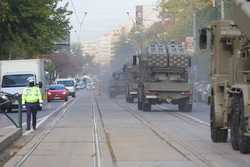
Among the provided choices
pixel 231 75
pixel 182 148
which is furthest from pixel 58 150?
pixel 231 75

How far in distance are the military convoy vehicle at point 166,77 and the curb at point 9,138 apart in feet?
57.1

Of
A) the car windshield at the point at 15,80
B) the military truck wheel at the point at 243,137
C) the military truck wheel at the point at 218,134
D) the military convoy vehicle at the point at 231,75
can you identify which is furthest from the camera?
the car windshield at the point at 15,80

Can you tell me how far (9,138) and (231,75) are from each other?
19.2 ft

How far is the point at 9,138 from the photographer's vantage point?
20.4m

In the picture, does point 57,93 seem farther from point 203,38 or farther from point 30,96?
point 203,38

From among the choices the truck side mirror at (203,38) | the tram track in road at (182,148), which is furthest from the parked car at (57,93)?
the truck side mirror at (203,38)

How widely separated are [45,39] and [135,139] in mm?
21552

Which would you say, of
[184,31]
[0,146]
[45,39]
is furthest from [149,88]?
[184,31]

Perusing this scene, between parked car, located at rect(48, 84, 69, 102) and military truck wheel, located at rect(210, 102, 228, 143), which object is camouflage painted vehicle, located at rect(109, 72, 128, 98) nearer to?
parked car, located at rect(48, 84, 69, 102)

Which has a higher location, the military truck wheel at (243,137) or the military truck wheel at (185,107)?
the military truck wheel at (243,137)

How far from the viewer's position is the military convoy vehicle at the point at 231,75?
16844mm

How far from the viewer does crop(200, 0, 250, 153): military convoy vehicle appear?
16844 millimetres

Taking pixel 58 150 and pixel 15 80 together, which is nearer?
pixel 58 150

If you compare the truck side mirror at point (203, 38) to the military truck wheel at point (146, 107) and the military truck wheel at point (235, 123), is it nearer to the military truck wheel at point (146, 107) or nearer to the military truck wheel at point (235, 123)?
the military truck wheel at point (235, 123)
